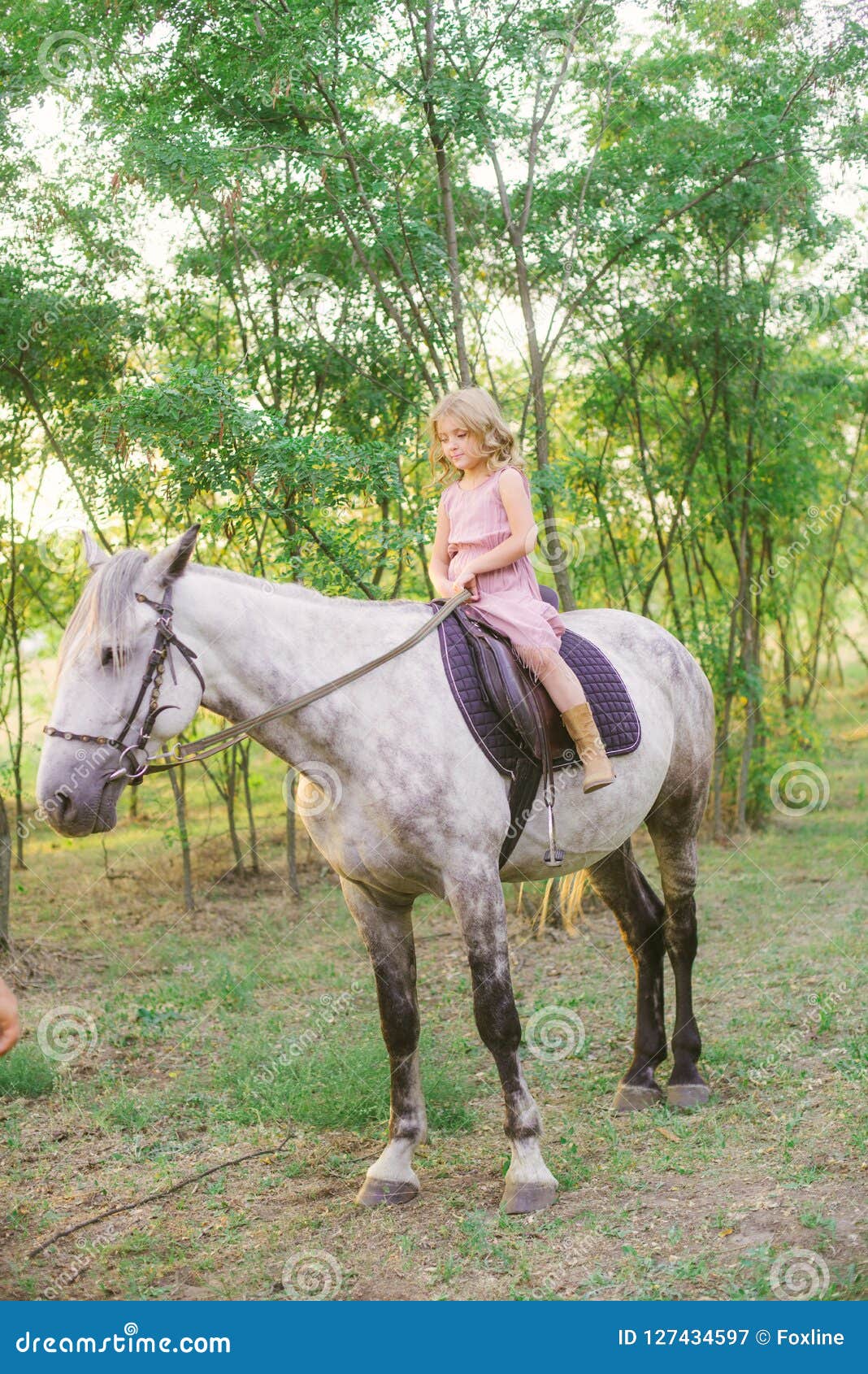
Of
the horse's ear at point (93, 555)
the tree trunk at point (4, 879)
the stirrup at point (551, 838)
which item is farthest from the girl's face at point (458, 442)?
the tree trunk at point (4, 879)

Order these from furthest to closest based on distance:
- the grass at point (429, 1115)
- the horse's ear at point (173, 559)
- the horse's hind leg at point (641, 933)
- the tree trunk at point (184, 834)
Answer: the tree trunk at point (184, 834)
the horse's hind leg at point (641, 933)
the grass at point (429, 1115)
the horse's ear at point (173, 559)

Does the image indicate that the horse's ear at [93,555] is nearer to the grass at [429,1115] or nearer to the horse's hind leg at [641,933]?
the grass at [429,1115]

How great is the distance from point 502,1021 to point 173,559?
5.64ft

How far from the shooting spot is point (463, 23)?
581 cm

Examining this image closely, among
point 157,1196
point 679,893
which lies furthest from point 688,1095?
point 157,1196

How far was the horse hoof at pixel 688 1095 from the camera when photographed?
440cm

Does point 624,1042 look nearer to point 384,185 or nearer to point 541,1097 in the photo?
point 541,1097

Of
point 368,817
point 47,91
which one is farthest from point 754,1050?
point 47,91

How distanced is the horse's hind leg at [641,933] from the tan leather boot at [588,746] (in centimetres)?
93

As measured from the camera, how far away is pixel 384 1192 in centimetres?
368

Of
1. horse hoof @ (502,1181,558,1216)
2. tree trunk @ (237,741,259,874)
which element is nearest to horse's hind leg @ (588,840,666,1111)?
horse hoof @ (502,1181,558,1216)

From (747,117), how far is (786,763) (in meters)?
5.17

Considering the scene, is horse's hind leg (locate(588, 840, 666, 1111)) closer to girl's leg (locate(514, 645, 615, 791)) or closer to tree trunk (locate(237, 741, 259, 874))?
girl's leg (locate(514, 645, 615, 791))

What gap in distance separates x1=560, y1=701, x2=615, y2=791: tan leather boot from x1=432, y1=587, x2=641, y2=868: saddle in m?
0.06
